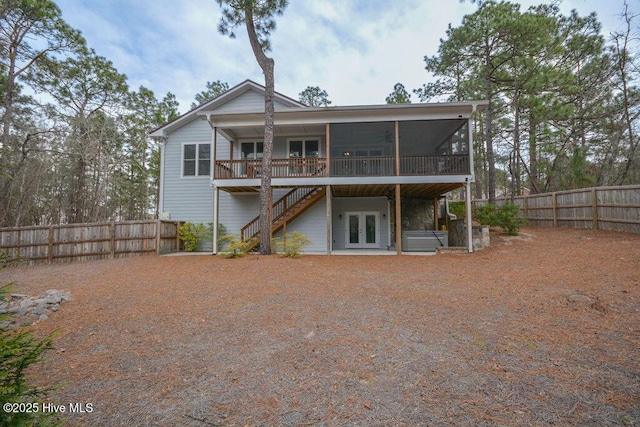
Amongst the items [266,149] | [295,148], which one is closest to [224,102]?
[295,148]

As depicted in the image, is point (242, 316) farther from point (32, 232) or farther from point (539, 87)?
point (539, 87)

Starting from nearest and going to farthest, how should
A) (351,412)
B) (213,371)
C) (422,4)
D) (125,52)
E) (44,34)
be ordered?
(351,412), (213,371), (422,4), (44,34), (125,52)

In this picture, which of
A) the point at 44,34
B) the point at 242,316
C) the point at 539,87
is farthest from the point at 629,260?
the point at 44,34

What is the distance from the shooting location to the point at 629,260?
6426mm

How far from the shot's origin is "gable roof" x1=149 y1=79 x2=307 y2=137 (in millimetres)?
12781

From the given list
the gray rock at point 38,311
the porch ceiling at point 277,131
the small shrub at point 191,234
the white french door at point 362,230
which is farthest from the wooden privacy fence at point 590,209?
the small shrub at point 191,234

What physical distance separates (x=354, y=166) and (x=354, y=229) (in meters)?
3.70

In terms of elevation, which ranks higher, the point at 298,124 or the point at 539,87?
the point at 539,87

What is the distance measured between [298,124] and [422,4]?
23.6 ft

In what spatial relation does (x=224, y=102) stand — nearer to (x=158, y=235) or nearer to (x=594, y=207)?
(x=158, y=235)

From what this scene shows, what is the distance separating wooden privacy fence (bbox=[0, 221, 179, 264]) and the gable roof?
15.5ft

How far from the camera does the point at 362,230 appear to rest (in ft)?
44.5

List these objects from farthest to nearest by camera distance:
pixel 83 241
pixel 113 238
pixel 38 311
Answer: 1. pixel 113 238
2. pixel 83 241
3. pixel 38 311

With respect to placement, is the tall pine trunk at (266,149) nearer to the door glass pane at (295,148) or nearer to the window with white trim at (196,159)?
the door glass pane at (295,148)
